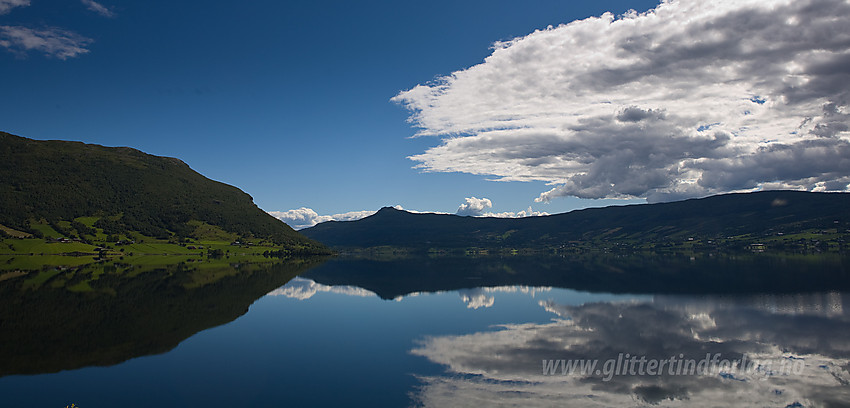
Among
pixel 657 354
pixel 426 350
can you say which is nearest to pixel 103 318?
pixel 426 350

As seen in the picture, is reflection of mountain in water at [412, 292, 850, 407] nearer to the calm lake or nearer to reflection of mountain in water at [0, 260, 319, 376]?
the calm lake

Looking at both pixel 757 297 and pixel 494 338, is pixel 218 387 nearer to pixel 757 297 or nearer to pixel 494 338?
pixel 494 338

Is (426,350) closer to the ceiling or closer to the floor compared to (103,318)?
closer to the floor

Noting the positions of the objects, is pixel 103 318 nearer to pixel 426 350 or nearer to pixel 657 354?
pixel 426 350

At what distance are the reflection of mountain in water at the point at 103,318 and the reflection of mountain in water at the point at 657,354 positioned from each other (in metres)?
26.1

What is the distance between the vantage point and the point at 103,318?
1973 inches

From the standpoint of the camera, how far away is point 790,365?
31.7m

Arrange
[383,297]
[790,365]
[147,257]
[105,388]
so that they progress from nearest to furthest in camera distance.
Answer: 1. [105,388]
2. [790,365]
3. [383,297]
4. [147,257]

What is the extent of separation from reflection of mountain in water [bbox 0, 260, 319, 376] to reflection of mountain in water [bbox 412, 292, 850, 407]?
85.6ft

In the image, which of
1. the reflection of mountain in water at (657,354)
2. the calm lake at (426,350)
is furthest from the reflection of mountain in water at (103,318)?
the reflection of mountain in water at (657,354)

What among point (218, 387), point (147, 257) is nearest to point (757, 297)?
point (218, 387)

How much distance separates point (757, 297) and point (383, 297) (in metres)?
57.5

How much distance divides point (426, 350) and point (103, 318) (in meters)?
38.0

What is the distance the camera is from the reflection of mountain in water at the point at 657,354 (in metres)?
25.7
